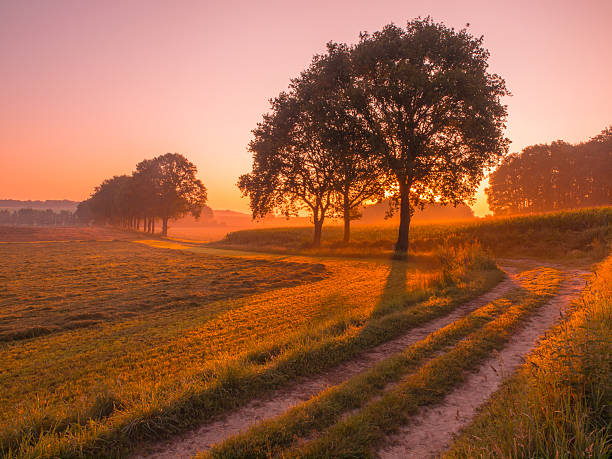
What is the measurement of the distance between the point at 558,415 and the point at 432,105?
24.2 m

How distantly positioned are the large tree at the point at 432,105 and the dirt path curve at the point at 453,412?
17.8 meters

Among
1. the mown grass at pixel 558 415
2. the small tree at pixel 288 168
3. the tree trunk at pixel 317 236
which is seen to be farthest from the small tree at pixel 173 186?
the mown grass at pixel 558 415

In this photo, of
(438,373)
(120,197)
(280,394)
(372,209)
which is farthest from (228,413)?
(372,209)

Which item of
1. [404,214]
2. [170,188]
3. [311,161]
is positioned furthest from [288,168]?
[170,188]

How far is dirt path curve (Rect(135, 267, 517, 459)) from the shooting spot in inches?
164

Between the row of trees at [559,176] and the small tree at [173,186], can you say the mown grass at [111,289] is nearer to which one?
the small tree at [173,186]

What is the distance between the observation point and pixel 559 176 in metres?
69.5

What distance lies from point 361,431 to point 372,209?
141 m

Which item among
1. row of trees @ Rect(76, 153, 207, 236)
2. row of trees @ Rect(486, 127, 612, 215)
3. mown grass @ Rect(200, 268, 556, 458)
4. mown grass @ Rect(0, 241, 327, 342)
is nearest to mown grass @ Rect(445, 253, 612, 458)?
mown grass @ Rect(200, 268, 556, 458)

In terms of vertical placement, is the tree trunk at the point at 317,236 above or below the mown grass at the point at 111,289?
above

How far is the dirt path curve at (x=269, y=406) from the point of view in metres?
4.17

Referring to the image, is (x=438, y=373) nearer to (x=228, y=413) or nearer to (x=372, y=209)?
(x=228, y=413)

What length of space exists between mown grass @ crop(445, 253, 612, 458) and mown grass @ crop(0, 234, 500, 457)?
342 centimetres

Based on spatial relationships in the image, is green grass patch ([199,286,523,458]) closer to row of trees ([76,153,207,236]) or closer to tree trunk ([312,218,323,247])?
tree trunk ([312,218,323,247])
